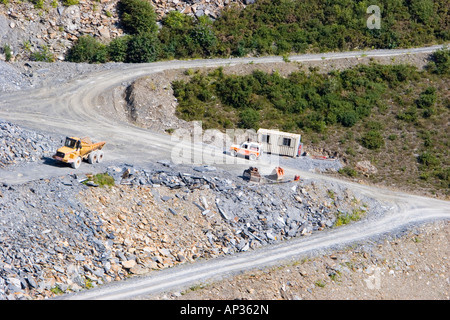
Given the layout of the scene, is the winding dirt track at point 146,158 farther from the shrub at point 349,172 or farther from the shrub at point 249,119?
the shrub at point 249,119

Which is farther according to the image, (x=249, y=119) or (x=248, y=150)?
(x=249, y=119)

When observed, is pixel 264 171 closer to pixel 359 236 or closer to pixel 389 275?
pixel 359 236

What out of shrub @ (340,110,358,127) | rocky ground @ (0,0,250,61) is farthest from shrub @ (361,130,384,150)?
rocky ground @ (0,0,250,61)

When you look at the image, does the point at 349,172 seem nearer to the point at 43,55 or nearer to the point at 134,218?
the point at 134,218

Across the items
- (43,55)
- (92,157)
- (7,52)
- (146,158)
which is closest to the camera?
(92,157)

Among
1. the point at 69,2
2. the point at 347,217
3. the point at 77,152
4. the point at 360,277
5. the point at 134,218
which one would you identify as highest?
the point at 69,2

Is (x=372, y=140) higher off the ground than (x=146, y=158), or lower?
higher

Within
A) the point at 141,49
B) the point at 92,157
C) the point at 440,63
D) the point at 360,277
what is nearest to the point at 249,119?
the point at 141,49

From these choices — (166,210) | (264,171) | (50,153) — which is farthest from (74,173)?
(264,171)
